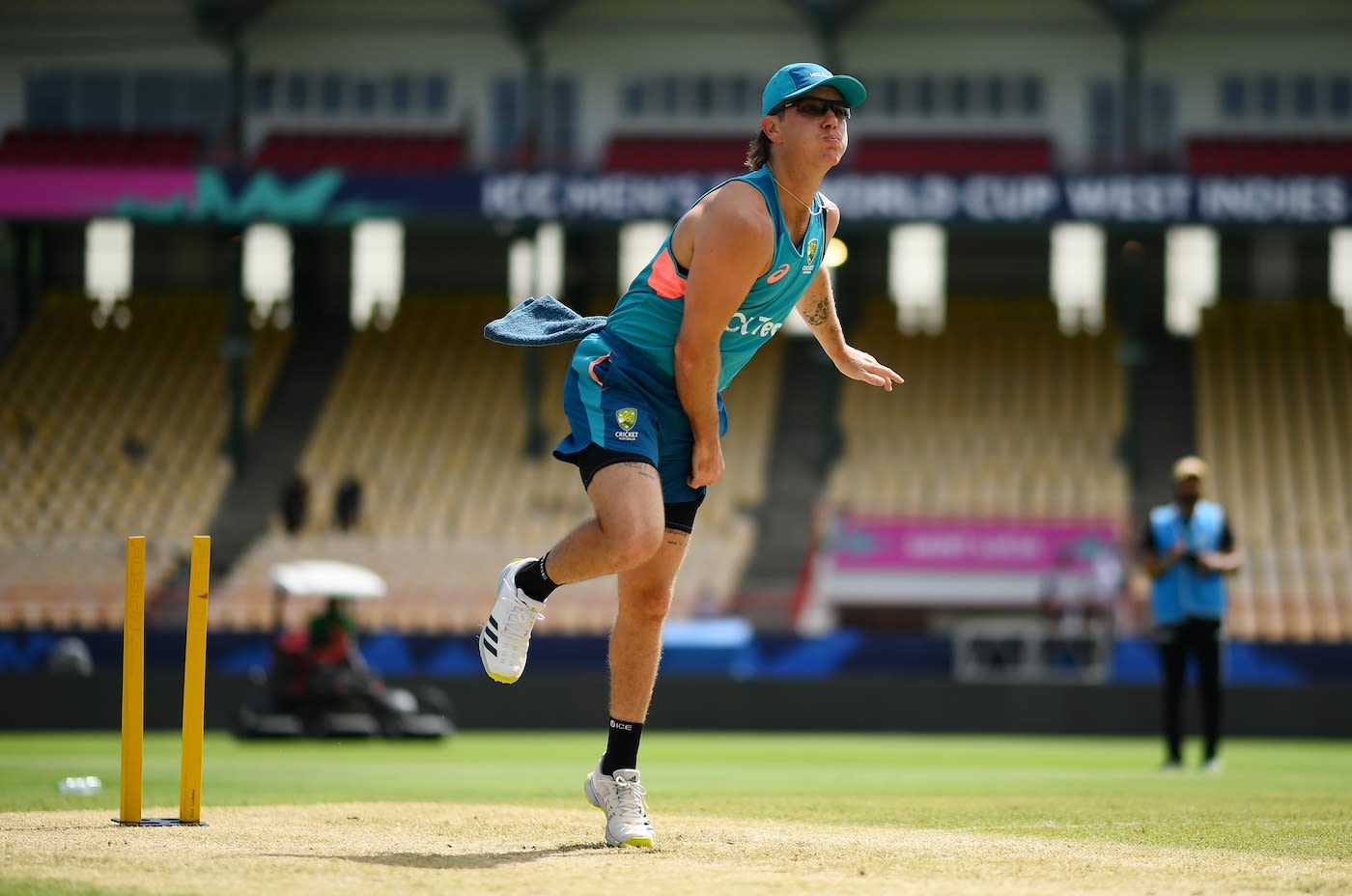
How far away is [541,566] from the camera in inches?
259

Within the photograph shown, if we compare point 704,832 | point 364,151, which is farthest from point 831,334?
point 364,151

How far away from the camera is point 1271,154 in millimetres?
32188

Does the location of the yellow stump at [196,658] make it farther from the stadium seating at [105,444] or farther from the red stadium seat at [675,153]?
the red stadium seat at [675,153]

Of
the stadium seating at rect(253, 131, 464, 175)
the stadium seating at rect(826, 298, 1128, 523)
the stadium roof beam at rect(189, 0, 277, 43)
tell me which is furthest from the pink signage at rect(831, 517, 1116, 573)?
the stadium roof beam at rect(189, 0, 277, 43)

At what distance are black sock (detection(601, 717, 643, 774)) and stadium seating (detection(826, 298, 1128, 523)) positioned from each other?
21263 mm

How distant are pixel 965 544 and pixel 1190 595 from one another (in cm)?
1429

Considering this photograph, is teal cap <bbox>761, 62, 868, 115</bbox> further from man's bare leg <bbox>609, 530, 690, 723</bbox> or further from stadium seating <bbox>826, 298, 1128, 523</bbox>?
stadium seating <bbox>826, 298, 1128, 523</bbox>

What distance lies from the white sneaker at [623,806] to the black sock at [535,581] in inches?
28.5

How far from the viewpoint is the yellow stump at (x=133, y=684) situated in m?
6.81

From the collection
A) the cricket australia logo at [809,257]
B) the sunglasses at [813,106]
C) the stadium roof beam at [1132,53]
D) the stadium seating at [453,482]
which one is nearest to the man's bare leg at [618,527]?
the cricket australia logo at [809,257]

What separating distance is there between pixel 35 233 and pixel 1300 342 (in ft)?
78.1

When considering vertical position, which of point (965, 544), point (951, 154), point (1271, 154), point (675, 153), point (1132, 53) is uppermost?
point (1132, 53)

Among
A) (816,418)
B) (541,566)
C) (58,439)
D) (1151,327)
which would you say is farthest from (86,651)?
(1151,327)

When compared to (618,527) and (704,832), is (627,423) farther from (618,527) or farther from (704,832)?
(704,832)
